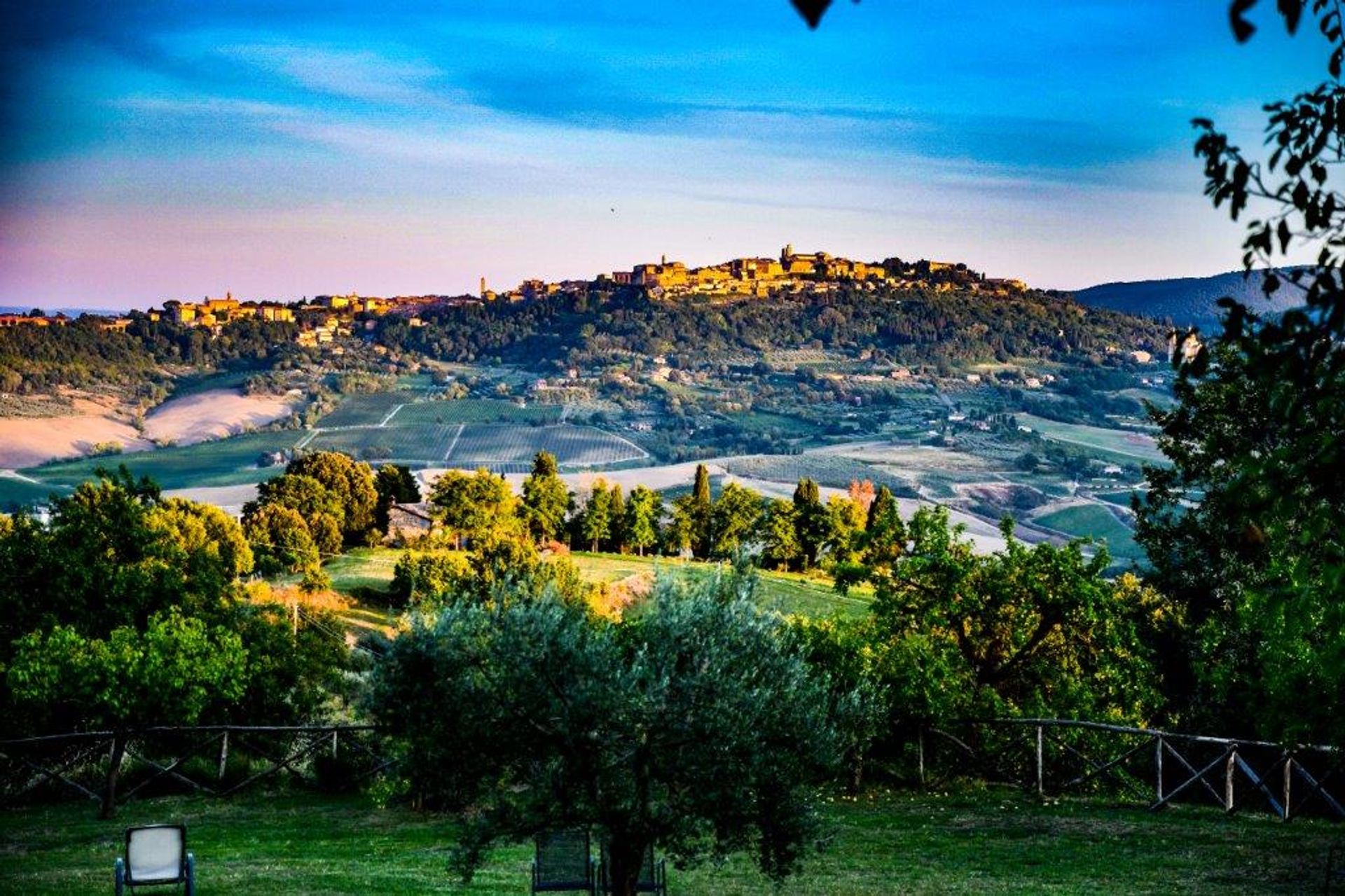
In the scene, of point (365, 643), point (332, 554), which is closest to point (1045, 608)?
point (365, 643)

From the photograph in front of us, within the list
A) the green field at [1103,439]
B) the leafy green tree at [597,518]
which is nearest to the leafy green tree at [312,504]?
the leafy green tree at [597,518]

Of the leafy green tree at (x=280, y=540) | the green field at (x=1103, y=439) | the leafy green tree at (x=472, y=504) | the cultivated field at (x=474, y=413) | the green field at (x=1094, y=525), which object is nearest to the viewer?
the leafy green tree at (x=280, y=540)

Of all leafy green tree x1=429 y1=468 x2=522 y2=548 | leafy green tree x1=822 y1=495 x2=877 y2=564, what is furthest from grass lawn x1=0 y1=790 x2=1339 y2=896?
leafy green tree x1=822 y1=495 x2=877 y2=564

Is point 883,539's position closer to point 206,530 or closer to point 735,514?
point 206,530

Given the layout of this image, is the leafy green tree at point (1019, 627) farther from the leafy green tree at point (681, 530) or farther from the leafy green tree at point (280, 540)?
the leafy green tree at point (681, 530)

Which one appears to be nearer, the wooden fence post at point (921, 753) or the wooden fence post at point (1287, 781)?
the wooden fence post at point (1287, 781)

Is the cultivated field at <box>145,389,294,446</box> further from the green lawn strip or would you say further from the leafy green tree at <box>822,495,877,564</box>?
the leafy green tree at <box>822,495,877,564</box>

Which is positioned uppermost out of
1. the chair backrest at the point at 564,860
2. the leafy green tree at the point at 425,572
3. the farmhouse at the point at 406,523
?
the chair backrest at the point at 564,860
